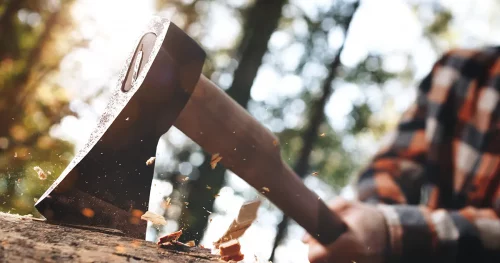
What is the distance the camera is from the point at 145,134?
1146mm

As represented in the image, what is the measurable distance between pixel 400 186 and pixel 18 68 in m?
7.79

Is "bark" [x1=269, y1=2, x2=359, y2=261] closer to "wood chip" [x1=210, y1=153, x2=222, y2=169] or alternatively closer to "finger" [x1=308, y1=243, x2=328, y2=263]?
"finger" [x1=308, y1=243, x2=328, y2=263]

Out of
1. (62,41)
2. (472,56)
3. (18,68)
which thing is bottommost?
(472,56)

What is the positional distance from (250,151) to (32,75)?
7.59 m

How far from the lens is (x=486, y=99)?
2006mm

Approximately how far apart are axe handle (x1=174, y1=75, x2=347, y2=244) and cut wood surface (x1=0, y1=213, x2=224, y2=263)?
0.39 metres

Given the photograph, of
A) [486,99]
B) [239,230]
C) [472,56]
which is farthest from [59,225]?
[472,56]

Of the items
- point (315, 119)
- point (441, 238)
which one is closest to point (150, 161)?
point (441, 238)

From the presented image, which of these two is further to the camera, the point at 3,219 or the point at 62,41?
the point at 62,41

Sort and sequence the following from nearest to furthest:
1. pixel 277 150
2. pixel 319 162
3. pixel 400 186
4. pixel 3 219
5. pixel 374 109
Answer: pixel 3 219
pixel 277 150
pixel 400 186
pixel 374 109
pixel 319 162

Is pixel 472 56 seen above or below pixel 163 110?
above

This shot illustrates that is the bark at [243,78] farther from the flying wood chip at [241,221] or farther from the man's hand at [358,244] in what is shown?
the flying wood chip at [241,221]

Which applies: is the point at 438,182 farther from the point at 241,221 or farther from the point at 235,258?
the point at 235,258

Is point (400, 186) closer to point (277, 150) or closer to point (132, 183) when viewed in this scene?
point (277, 150)
